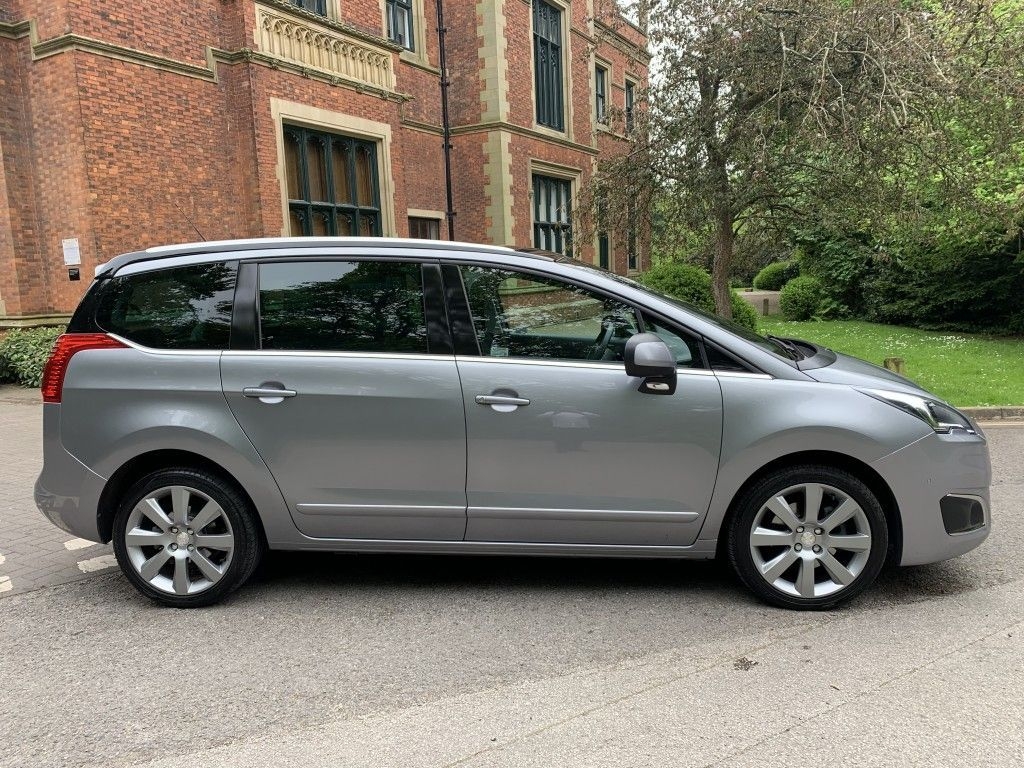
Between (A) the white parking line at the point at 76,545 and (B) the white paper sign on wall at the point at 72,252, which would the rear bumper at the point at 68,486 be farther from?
(B) the white paper sign on wall at the point at 72,252

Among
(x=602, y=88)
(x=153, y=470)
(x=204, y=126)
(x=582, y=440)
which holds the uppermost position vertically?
(x=602, y=88)

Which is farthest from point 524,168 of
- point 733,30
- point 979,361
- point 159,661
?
point 159,661

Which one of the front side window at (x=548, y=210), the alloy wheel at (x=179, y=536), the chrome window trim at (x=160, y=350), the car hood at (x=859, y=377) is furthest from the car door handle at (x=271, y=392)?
the front side window at (x=548, y=210)

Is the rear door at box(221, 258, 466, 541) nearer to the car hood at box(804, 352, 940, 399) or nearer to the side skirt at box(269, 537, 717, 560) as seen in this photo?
the side skirt at box(269, 537, 717, 560)

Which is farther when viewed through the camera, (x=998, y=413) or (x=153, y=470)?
(x=998, y=413)

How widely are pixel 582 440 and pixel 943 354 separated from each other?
1266 cm

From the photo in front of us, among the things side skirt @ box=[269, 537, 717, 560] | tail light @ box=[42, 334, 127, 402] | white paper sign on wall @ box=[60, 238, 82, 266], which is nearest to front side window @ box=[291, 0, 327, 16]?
white paper sign on wall @ box=[60, 238, 82, 266]

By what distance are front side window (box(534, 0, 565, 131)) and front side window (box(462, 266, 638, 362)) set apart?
17196mm

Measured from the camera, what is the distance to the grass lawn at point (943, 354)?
30.5 ft

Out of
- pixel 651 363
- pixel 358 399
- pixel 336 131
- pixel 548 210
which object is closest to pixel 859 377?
pixel 651 363

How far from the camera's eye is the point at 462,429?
11.4 ft

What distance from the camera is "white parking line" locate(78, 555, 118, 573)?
4.32 m

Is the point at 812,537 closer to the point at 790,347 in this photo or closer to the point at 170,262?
the point at 790,347

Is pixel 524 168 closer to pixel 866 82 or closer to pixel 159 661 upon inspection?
pixel 866 82
